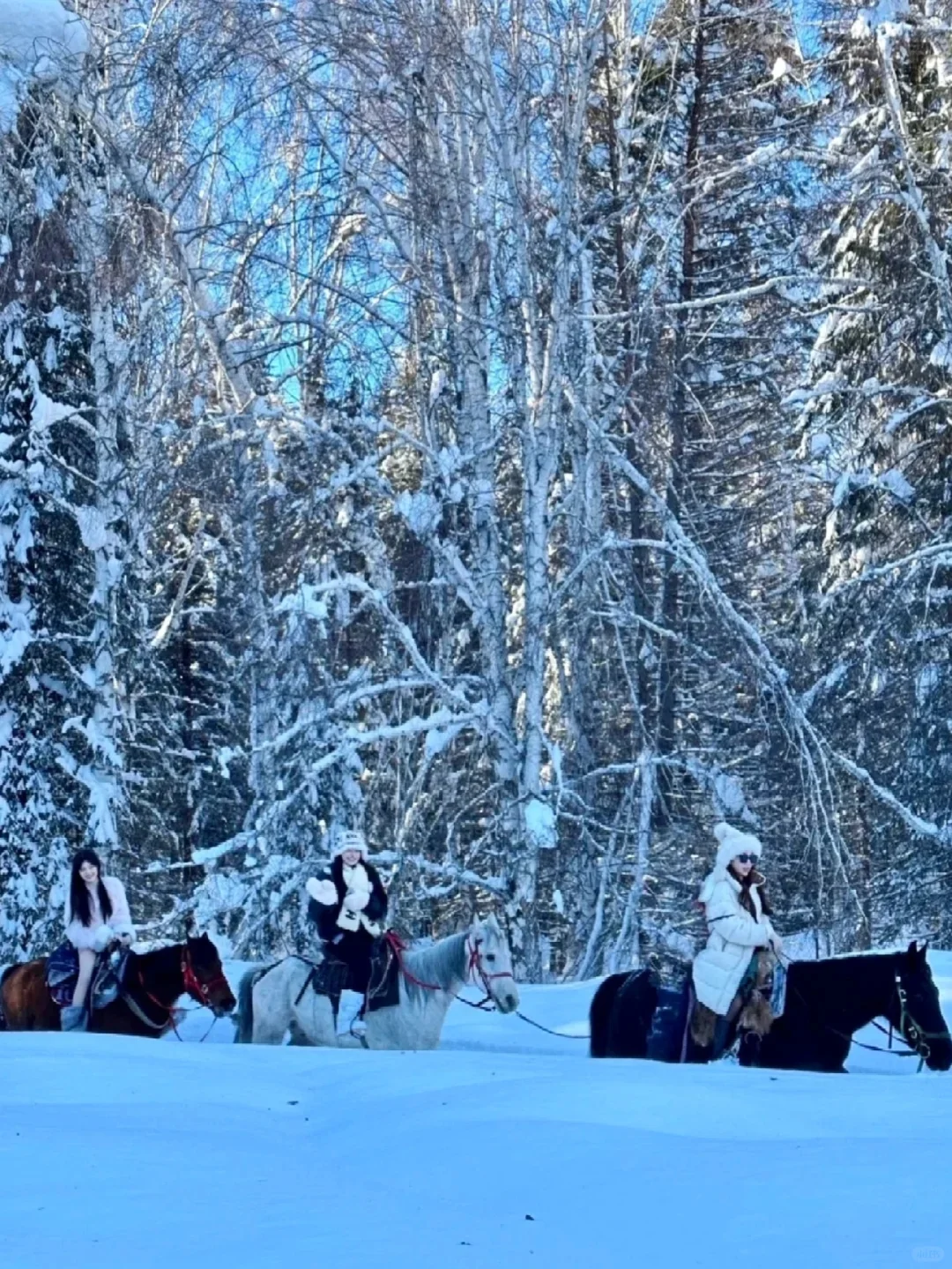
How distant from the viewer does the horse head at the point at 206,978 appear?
1162cm

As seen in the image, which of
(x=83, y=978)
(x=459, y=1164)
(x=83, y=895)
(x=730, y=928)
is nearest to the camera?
(x=459, y=1164)

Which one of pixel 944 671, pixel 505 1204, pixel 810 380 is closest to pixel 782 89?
pixel 810 380

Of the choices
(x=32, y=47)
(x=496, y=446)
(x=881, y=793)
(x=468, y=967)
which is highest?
(x=32, y=47)

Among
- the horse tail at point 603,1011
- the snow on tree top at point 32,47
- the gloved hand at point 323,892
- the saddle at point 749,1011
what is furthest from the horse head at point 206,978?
the snow on tree top at point 32,47

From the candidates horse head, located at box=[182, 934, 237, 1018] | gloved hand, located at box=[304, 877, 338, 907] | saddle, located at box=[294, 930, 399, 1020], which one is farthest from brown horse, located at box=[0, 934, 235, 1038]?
gloved hand, located at box=[304, 877, 338, 907]

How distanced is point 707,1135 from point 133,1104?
8.76ft

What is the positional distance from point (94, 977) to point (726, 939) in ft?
15.0

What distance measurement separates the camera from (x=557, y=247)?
14039 millimetres

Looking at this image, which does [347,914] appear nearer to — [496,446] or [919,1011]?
[919,1011]

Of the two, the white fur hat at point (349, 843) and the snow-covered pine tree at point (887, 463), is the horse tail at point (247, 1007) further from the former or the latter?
the snow-covered pine tree at point (887, 463)

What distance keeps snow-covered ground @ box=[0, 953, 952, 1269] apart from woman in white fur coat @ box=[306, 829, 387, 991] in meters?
1.99

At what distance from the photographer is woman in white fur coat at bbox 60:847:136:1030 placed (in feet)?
38.6

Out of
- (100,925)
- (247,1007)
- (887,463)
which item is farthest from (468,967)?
(887,463)

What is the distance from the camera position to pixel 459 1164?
6.38 meters
